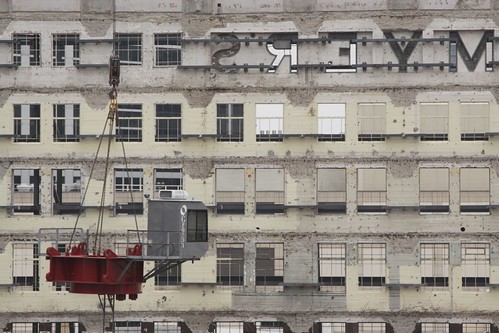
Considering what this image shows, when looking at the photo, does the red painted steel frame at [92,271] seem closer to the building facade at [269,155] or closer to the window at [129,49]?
the building facade at [269,155]

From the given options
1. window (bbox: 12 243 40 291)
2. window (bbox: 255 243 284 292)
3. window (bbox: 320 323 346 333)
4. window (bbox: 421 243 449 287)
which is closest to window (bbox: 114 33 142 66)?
window (bbox: 12 243 40 291)

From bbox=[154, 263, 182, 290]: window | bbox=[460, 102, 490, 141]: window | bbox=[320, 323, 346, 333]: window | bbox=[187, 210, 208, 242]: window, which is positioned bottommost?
bbox=[320, 323, 346, 333]: window

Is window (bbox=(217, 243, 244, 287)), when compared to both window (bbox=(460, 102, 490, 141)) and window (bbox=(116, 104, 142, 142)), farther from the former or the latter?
window (bbox=(460, 102, 490, 141))

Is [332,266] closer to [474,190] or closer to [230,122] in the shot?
[474,190]

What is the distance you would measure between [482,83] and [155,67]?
13.0 meters

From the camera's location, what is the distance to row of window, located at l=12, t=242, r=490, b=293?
52.8 meters

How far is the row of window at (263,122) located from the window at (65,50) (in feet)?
5.71

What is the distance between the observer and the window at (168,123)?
176ft

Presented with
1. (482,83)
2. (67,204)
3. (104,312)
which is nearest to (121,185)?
(67,204)

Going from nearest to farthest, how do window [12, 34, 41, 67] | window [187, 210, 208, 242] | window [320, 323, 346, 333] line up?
window [187, 210, 208, 242] < window [320, 323, 346, 333] < window [12, 34, 41, 67]

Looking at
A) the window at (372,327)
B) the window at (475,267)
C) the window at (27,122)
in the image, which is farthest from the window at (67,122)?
the window at (475,267)

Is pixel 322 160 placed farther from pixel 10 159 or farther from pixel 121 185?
pixel 10 159

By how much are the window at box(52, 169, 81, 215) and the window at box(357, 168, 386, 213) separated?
11178 millimetres

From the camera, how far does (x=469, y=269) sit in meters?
52.7
